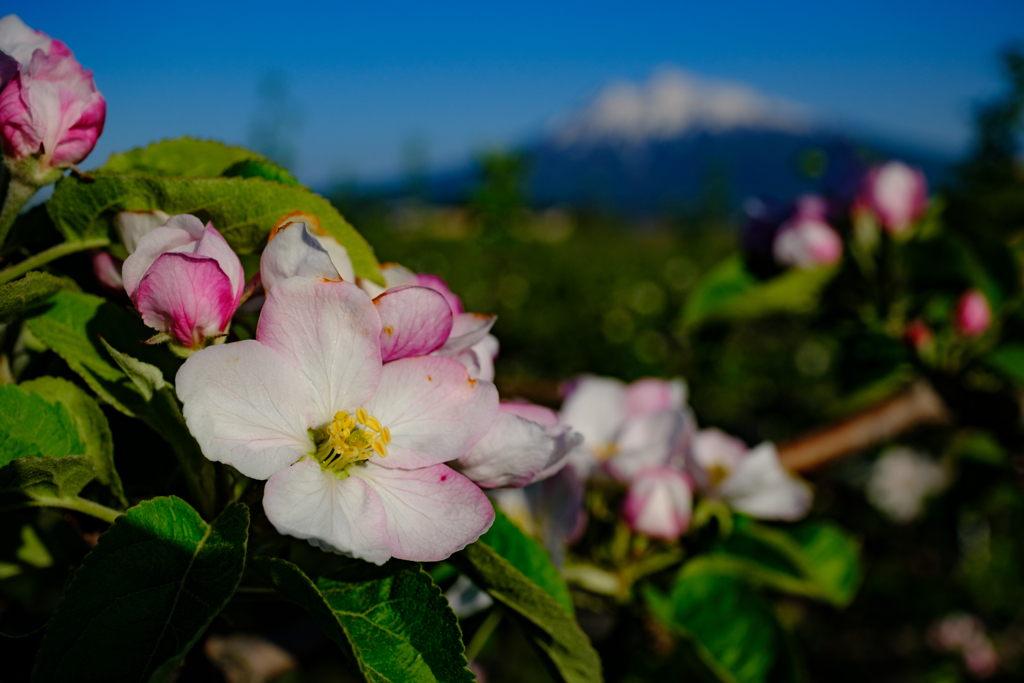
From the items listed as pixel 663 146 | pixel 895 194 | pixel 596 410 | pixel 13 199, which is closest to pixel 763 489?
pixel 596 410

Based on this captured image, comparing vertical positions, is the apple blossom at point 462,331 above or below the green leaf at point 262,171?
below

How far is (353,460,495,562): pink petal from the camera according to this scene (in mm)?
569

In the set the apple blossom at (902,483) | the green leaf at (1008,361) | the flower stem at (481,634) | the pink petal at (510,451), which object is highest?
the pink petal at (510,451)

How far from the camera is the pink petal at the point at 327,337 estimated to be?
583mm

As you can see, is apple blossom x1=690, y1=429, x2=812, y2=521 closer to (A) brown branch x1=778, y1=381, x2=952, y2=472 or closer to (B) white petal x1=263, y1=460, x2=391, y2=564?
(A) brown branch x1=778, y1=381, x2=952, y2=472

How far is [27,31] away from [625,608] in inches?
43.5

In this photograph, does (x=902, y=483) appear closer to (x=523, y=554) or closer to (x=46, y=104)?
(x=523, y=554)

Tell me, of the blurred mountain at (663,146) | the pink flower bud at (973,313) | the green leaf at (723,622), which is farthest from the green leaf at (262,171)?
the blurred mountain at (663,146)

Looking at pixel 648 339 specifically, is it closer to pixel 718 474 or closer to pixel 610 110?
pixel 718 474

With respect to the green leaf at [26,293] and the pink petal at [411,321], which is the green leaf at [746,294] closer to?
the pink petal at [411,321]

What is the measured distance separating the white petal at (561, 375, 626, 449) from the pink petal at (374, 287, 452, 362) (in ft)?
2.29

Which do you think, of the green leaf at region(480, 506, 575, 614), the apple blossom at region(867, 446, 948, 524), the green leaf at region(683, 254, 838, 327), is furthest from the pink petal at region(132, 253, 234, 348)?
the apple blossom at region(867, 446, 948, 524)

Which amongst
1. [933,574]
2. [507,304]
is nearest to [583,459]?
[933,574]

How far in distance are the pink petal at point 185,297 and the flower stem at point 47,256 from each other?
13 cm
